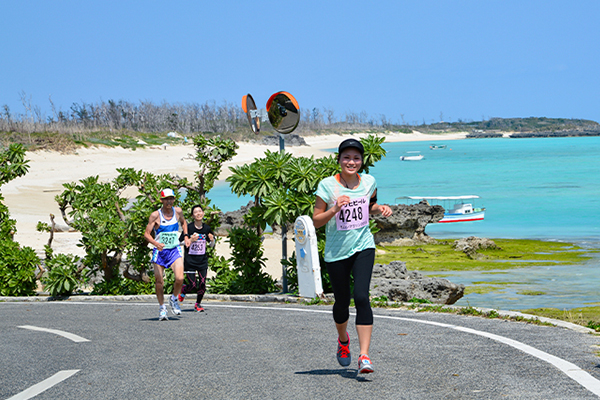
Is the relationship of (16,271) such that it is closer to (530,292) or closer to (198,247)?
(198,247)

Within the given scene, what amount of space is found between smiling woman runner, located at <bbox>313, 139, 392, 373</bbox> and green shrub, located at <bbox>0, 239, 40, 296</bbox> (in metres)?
10.2

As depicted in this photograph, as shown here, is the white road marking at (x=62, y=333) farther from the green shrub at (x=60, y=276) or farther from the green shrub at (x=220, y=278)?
the green shrub at (x=220, y=278)

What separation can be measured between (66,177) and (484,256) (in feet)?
116

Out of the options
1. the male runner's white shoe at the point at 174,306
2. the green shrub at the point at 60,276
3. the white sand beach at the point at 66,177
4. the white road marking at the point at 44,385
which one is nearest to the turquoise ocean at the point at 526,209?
the male runner's white shoe at the point at 174,306

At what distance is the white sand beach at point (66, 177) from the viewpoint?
76.9ft

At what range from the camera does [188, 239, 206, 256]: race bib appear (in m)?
10.6

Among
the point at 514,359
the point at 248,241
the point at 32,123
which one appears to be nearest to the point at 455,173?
the point at 32,123

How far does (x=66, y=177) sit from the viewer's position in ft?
166

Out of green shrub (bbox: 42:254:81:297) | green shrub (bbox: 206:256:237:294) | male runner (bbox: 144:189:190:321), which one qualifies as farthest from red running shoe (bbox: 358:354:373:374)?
green shrub (bbox: 42:254:81:297)

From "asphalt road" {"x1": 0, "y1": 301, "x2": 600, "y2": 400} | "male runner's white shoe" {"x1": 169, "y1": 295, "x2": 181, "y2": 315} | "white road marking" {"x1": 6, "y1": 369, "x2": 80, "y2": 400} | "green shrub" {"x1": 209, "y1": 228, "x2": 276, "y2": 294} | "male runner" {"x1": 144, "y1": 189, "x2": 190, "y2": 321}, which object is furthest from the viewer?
"green shrub" {"x1": 209, "y1": 228, "x2": 276, "y2": 294}

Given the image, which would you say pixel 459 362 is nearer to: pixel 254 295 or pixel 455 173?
pixel 254 295

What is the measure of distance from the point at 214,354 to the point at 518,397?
3.14 metres

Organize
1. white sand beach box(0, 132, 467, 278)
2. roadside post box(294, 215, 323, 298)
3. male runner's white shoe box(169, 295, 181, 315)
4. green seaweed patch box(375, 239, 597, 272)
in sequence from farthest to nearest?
white sand beach box(0, 132, 467, 278), green seaweed patch box(375, 239, 597, 272), roadside post box(294, 215, 323, 298), male runner's white shoe box(169, 295, 181, 315)

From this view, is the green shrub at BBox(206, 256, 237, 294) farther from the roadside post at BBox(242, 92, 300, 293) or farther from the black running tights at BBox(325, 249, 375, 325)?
the black running tights at BBox(325, 249, 375, 325)
